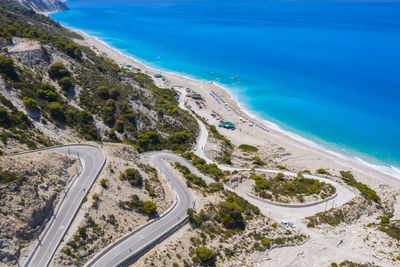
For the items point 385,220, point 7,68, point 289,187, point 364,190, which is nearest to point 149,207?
point 289,187

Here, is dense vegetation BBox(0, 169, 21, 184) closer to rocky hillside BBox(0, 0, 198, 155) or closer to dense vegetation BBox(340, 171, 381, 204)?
rocky hillside BBox(0, 0, 198, 155)

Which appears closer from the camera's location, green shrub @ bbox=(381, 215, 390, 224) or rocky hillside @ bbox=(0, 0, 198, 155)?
rocky hillside @ bbox=(0, 0, 198, 155)

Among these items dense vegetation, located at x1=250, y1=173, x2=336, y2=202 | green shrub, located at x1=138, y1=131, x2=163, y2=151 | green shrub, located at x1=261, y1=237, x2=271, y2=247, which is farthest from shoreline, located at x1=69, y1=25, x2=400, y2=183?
green shrub, located at x1=261, y1=237, x2=271, y2=247

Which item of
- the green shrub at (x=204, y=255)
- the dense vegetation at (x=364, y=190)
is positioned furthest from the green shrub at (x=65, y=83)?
the dense vegetation at (x=364, y=190)

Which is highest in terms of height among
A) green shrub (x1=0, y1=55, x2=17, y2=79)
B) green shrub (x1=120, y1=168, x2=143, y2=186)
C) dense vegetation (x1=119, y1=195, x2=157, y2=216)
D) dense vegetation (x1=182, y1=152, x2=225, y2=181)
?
green shrub (x1=0, y1=55, x2=17, y2=79)

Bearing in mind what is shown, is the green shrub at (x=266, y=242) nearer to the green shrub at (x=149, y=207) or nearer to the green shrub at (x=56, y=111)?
the green shrub at (x=149, y=207)
